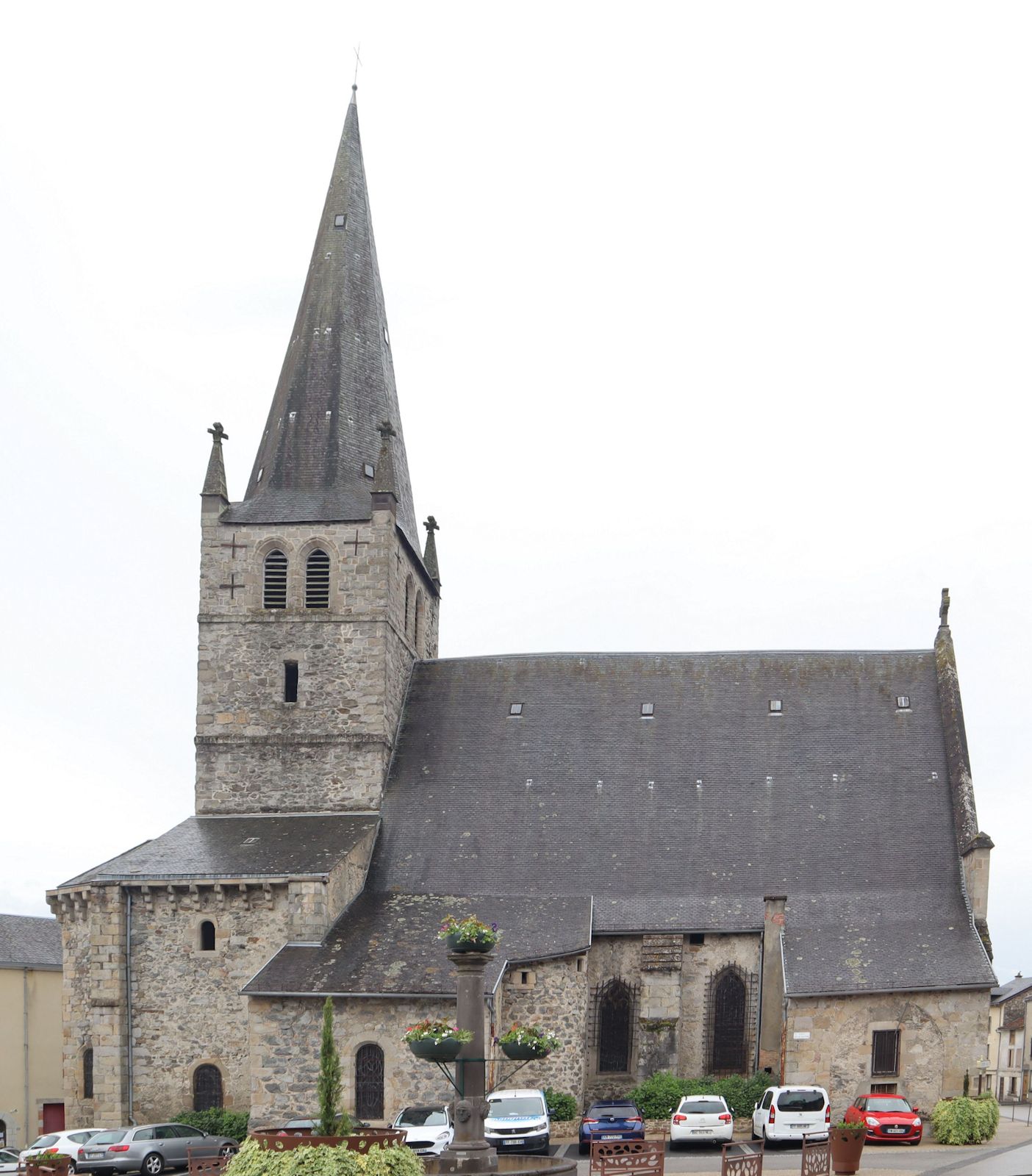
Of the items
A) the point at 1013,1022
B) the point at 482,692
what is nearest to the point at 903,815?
the point at 482,692

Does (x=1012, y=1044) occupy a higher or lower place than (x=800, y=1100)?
lower

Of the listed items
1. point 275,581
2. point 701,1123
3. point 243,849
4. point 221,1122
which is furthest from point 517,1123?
point 275,581

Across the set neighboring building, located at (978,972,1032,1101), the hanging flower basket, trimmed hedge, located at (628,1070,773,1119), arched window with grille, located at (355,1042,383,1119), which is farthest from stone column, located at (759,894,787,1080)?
neighboring building, located at (978,972,1032,1101)

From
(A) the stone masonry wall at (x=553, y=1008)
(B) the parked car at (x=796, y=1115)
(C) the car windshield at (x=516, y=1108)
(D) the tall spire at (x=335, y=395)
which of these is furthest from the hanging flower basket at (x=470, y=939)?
(D) the tall spire at (x=335, y=395)

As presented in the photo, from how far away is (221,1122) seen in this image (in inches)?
1345

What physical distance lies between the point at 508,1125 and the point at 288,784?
1290 centimetres

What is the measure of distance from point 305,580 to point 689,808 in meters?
11.4

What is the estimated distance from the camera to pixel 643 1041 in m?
35.5

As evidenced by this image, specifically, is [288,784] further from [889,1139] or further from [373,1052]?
[889,1139]

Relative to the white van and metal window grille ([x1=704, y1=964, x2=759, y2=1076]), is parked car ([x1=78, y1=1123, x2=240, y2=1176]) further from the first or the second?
metal window grille ([x1=704, y1=964, x2=759, y2=1076])

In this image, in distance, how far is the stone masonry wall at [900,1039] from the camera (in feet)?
110

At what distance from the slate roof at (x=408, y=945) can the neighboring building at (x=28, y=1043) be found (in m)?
20.6

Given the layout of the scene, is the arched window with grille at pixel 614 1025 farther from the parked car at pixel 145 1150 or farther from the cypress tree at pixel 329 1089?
the cypress tree at pixel 329 1089

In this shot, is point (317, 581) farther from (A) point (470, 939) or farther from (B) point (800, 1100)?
(A) point (470, 939)
